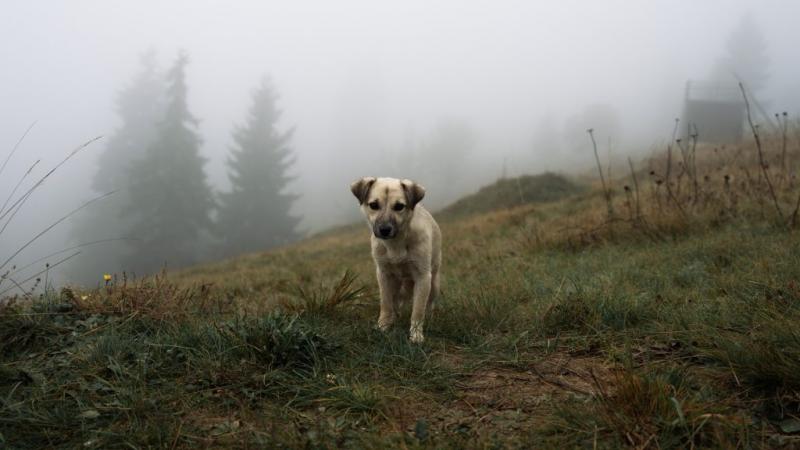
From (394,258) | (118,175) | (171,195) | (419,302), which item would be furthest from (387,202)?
(118,175)

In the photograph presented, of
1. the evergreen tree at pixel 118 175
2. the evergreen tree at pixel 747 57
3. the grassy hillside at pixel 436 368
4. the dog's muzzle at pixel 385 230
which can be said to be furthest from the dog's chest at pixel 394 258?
the evergreen tree at pixel 747 57

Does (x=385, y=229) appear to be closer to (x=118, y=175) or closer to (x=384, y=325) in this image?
(x=384, y=325)

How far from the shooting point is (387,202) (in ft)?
13.6

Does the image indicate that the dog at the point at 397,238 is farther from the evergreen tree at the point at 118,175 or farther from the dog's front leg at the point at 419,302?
the evergreen tree at the point at 118,175

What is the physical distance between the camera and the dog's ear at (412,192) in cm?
425

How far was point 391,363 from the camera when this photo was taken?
309 centimetres

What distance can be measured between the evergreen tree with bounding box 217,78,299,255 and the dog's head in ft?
135

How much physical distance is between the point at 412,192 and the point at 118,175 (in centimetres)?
5135

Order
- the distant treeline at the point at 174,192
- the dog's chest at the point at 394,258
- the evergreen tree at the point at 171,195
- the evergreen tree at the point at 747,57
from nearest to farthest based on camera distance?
the dog's chest at the point at 394,258 → the evergreen tree at the point at 171,195 → the distant treeline at the point at 174,192 → the evergreen tree at the point at 747,57

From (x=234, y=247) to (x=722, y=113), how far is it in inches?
1586

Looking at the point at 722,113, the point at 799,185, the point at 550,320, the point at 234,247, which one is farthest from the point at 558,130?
the point at 550,320

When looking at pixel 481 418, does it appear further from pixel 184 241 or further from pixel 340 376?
pixel 184 241

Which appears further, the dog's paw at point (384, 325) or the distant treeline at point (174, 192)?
the distant treeline at point (174, 192)

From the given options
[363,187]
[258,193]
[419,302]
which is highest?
[258,193]
